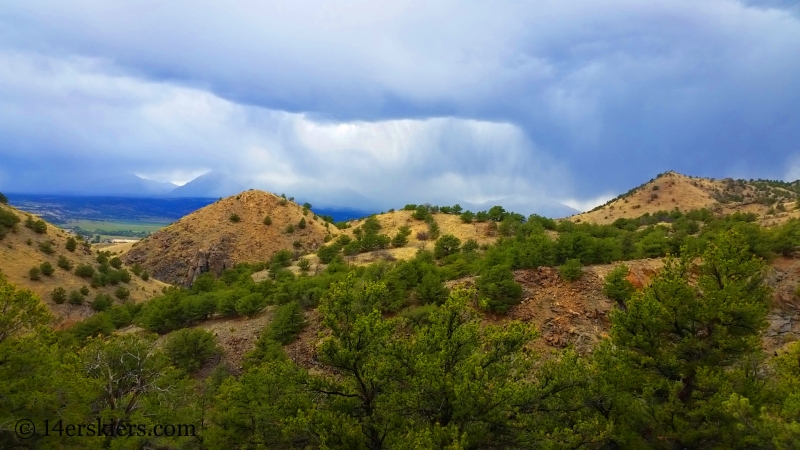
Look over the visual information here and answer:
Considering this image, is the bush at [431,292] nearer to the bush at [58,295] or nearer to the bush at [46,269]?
the bush at [58,295]

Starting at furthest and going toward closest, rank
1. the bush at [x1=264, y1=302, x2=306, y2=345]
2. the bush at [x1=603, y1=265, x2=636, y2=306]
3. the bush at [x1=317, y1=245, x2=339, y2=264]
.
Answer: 1. the bush at [x1=317, y1=245, x2=339, y2=264]
2. the bush at [x1=264, y1=302, x2=306, y2=345]
3. the bush at [x1=603, y1=265, x2=636, y2=306]

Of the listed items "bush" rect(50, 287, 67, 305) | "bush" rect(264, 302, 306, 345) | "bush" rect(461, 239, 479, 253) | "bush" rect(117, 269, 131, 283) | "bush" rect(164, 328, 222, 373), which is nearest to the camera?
"bush" rect(164, 328, 222, 373)

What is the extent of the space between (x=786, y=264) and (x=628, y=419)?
66.6 feet

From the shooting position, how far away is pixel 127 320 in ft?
107

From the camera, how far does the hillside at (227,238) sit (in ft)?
185

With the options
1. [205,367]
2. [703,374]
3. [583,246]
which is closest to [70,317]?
[205,367]

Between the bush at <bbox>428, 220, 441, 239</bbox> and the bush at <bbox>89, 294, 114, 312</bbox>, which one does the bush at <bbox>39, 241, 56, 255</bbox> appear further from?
the bush at <bbox>428, 220, 441, 239</bbox>

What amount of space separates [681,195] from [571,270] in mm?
61308

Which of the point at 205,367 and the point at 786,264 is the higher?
the point at 786,264

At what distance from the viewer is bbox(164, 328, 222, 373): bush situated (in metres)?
24.8

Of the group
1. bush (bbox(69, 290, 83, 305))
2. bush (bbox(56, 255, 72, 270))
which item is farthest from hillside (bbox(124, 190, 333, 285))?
bush (bbox(69, 290, 83, 305))

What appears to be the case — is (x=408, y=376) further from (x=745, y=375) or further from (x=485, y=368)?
(x=745, y=375)

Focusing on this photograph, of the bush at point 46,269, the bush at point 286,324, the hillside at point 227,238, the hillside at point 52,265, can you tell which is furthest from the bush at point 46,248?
the bush at point 286,324

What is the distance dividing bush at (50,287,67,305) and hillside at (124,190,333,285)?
1911cm
